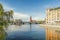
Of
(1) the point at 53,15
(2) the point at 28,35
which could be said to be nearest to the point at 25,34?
(2) the point at 28,35

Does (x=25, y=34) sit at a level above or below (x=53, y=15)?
below

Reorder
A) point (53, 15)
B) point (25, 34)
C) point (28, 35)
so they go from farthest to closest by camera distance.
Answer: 1. point (53, 15)
2. point (25, 34)
3. point (28, 35)

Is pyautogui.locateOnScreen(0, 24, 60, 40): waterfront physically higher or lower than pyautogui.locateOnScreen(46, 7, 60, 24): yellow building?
lower

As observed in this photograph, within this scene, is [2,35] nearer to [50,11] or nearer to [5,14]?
[5,14]

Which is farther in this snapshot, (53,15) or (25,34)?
(53,15)

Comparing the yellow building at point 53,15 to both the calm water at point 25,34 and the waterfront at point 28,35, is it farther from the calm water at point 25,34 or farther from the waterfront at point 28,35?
the waterfront at point 28,35

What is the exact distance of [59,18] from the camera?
55.4ft

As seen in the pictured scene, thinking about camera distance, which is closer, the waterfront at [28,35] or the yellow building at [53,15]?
the waterfront at [28,35]

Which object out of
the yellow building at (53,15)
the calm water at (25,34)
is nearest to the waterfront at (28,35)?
the calm water at (25,34)

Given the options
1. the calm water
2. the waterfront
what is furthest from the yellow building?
the waterfront

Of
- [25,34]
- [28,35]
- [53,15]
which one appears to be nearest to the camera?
[28,35]

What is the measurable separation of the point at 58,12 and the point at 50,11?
1.03 meters

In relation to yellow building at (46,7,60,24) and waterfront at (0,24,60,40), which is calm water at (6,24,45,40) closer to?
waterfront at (0,24,60,40)

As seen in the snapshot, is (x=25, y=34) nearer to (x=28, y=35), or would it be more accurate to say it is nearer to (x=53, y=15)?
(x=28, y=35)
